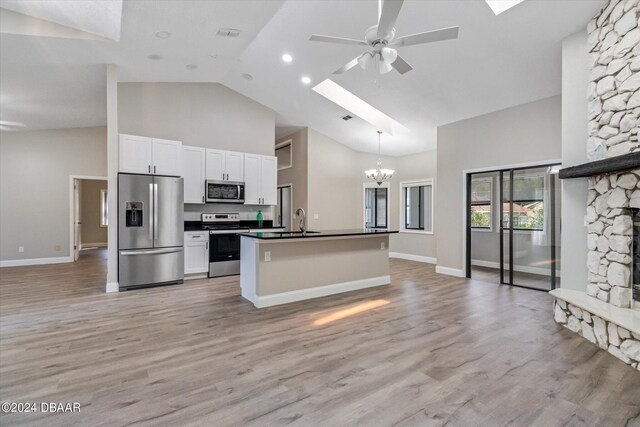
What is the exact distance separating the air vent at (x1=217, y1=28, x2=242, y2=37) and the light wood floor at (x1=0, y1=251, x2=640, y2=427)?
3650mm

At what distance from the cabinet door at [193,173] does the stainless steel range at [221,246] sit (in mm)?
439

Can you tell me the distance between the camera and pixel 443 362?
2.57 meters

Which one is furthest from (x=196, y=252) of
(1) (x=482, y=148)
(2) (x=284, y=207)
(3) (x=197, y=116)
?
(1) (x=482, y=148)

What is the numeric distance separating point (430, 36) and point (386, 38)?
375 mm

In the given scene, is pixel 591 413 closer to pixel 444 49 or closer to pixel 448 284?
pixel 448 284

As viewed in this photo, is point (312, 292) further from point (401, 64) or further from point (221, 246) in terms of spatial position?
point (401, 64)

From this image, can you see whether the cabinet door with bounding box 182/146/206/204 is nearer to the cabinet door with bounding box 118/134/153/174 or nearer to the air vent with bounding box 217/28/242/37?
the cabinet door with bounding box 118/134/153/174

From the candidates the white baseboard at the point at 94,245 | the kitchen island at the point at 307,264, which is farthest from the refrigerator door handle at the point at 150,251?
the white baseboard at the point at 94,245

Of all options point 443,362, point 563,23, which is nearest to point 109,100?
point 443,362

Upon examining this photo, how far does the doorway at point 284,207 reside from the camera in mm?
8406

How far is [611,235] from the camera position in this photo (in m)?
3.04

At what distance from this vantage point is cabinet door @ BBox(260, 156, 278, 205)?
265 inches

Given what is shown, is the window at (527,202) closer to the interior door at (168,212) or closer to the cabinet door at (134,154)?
the interior door at (168,212)

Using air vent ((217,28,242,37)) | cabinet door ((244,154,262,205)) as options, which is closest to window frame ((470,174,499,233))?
cabinet door ((244,154,262,205))
